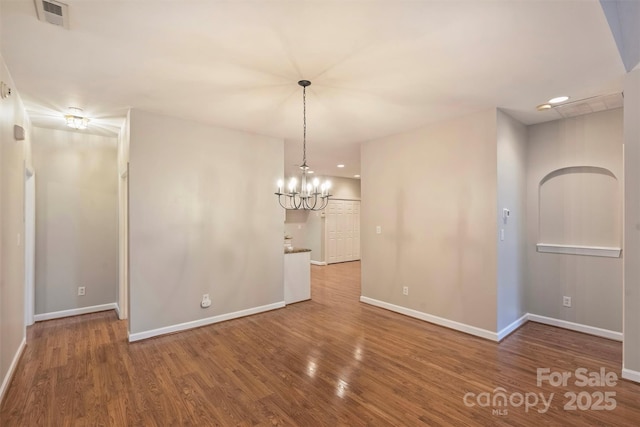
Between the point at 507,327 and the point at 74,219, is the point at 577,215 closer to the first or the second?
the point at 507,327

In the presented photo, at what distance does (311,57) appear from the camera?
7.47 ft

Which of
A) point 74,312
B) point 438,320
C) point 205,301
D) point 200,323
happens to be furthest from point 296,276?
point 74,312

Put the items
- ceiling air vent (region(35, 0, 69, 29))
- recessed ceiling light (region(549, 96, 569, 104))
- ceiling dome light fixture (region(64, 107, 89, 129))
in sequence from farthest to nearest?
ceiling dome light fixture (region(64, 107, 89, 129))
recessed ceiling light (region(549, 96, 569, 104))
ceiling air vent (region(35, 0, 69, 29))

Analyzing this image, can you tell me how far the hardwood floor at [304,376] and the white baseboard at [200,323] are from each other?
99 millimetres

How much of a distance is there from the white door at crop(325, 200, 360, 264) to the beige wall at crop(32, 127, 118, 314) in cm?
546

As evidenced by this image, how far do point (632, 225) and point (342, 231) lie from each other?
7.02 metres

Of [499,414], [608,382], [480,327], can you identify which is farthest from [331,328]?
[608,382]

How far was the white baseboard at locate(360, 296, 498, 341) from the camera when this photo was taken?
11.4 ft

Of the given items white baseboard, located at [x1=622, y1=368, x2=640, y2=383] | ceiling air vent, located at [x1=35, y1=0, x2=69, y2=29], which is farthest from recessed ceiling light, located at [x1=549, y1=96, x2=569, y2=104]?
ceiling air vent, located at [x1=35, y1=0, x2=69, y2=29]

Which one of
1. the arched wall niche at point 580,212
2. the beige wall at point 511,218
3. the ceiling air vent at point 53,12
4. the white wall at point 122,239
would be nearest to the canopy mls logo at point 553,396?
the beige wall at point 511,218

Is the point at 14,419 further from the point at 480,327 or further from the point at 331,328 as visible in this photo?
the point at 480,327

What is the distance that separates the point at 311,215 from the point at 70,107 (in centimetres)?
649

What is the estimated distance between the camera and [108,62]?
237 cm

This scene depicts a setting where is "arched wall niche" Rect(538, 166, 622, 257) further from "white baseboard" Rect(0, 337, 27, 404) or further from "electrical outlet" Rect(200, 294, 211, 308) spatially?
"white baseboard" Rect(0, 337, 27, 404)
